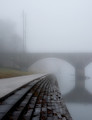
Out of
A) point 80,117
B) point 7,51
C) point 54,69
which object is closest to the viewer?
point 80,117

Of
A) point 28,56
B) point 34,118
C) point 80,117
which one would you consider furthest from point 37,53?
point 34,118

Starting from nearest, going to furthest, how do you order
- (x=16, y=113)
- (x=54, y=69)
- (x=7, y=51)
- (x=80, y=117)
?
(x=16, y=113) < (x=80, y=117) < (x=7, y=51) < (x=54, y=69)

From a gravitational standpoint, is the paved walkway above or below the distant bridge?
below

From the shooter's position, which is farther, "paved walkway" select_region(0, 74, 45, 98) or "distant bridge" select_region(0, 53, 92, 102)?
"distant bridge" select_region(0, 53, 92, 102)

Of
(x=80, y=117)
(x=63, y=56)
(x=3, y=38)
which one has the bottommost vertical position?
(x=80, y=117)

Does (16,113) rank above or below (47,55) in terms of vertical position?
below

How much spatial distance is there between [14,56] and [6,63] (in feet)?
10.5

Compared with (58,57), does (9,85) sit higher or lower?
lower

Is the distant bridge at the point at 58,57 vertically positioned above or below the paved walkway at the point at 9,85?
above

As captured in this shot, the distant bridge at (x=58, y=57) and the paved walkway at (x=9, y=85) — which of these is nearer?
the paved walkway at (x=9, y=85)

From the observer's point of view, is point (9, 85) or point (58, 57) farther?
point (58, 57)

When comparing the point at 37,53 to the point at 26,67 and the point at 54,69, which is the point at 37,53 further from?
the point at 54,69

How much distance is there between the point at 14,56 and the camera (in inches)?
2112

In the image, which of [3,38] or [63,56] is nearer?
[63,56]
